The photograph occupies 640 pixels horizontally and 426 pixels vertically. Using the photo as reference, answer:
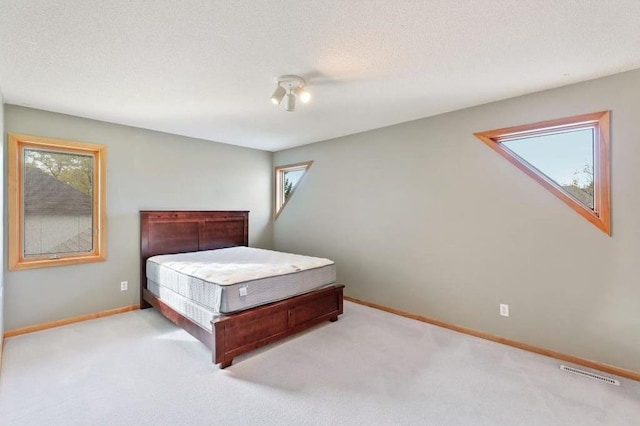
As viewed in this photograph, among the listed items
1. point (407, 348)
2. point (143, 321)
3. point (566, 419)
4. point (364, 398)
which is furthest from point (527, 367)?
point (143, 321)

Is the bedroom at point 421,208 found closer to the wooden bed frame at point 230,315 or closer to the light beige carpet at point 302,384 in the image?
the wooden bed frame at point 230,315

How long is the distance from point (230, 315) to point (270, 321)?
0.41m

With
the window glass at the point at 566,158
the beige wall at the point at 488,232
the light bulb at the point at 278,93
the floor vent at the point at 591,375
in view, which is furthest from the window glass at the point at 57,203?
the floor vent at the point at 591,375

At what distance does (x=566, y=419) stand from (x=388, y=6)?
2.66 m

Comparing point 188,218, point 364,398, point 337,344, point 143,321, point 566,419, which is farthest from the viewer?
point 188,218

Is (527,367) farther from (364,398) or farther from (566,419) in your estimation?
(364,398)

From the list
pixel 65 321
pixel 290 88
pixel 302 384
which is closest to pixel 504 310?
pixel 302 384

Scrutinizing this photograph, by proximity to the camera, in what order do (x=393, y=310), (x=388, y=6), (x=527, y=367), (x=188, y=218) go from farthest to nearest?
(x=188, y=218)
(x=393, y=310)
(x=527, y=367)
(x=388, y=6)

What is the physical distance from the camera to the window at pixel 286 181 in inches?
204

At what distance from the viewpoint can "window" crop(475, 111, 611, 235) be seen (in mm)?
2438

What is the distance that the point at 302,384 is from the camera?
2240mm

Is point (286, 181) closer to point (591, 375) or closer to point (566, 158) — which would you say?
point (566, 158)

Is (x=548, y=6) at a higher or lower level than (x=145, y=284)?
higher

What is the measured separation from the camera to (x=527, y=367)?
2480 millimetres
